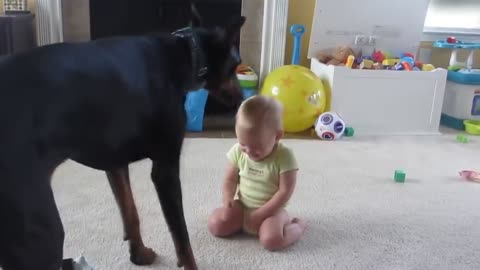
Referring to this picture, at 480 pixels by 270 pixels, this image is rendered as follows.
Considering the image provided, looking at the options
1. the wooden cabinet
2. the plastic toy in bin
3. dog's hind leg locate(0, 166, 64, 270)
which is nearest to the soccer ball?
the plastic toy in bin

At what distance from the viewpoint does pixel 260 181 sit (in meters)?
1.50

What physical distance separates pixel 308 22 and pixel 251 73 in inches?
22.5

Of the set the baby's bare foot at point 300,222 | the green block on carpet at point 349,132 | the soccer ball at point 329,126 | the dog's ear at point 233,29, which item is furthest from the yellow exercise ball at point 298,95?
the dog's ear at point 233,29

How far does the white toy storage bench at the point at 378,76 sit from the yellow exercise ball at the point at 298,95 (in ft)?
0.40

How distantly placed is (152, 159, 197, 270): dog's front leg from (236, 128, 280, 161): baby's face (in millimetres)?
269

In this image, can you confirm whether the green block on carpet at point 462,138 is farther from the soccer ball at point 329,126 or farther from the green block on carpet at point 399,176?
the green block on carpet at point 399,176

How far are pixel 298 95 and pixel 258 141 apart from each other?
120cm

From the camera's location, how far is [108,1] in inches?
109

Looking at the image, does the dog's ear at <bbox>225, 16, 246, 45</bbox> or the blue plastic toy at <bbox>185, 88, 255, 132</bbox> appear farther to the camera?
the blue plastic toy at <bbox>185, 88, 255, 132</bbox>

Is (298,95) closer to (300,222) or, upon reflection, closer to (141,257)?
(300,222)

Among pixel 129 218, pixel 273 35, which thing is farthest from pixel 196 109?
pixel 129 218

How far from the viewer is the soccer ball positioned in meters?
2.54

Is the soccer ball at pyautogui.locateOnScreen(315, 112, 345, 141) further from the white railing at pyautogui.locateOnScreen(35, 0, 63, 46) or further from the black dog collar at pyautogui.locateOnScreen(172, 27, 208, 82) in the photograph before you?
the white railing at pyautogui.locateOnScreen(35, 0, 63, 46)

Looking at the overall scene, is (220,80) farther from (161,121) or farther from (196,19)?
(161,121)
